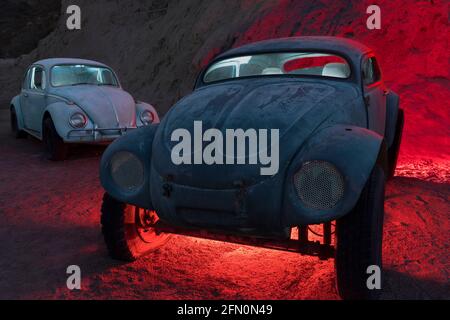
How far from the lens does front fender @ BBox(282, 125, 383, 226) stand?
275cm

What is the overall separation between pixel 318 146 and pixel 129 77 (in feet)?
41.2

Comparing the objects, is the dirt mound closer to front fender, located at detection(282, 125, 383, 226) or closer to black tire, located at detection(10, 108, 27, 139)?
black tire, located at detection(10, 108, 27, 139)

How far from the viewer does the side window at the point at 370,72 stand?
434 centimetres

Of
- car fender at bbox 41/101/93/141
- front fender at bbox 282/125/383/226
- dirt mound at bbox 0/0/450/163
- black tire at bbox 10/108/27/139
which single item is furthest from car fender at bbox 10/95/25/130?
front fender at bbox 282/125/383/226

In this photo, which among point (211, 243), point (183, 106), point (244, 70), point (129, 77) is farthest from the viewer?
point (129, 77)

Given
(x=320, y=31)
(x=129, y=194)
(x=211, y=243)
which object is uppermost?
(x=320, y=31)

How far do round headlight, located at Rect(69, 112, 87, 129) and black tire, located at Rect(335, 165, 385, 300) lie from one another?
5.16 meters

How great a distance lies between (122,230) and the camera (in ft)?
11.9

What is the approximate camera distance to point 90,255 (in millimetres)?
3920

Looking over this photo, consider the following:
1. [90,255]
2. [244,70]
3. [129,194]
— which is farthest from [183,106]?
[90,255]

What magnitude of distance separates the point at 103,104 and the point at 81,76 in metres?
1.29

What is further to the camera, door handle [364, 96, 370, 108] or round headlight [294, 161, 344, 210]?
door handle [364, 96, 370, 108]

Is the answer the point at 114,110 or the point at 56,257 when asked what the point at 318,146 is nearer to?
the point at 56,257

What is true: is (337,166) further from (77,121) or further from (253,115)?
(77,121)
